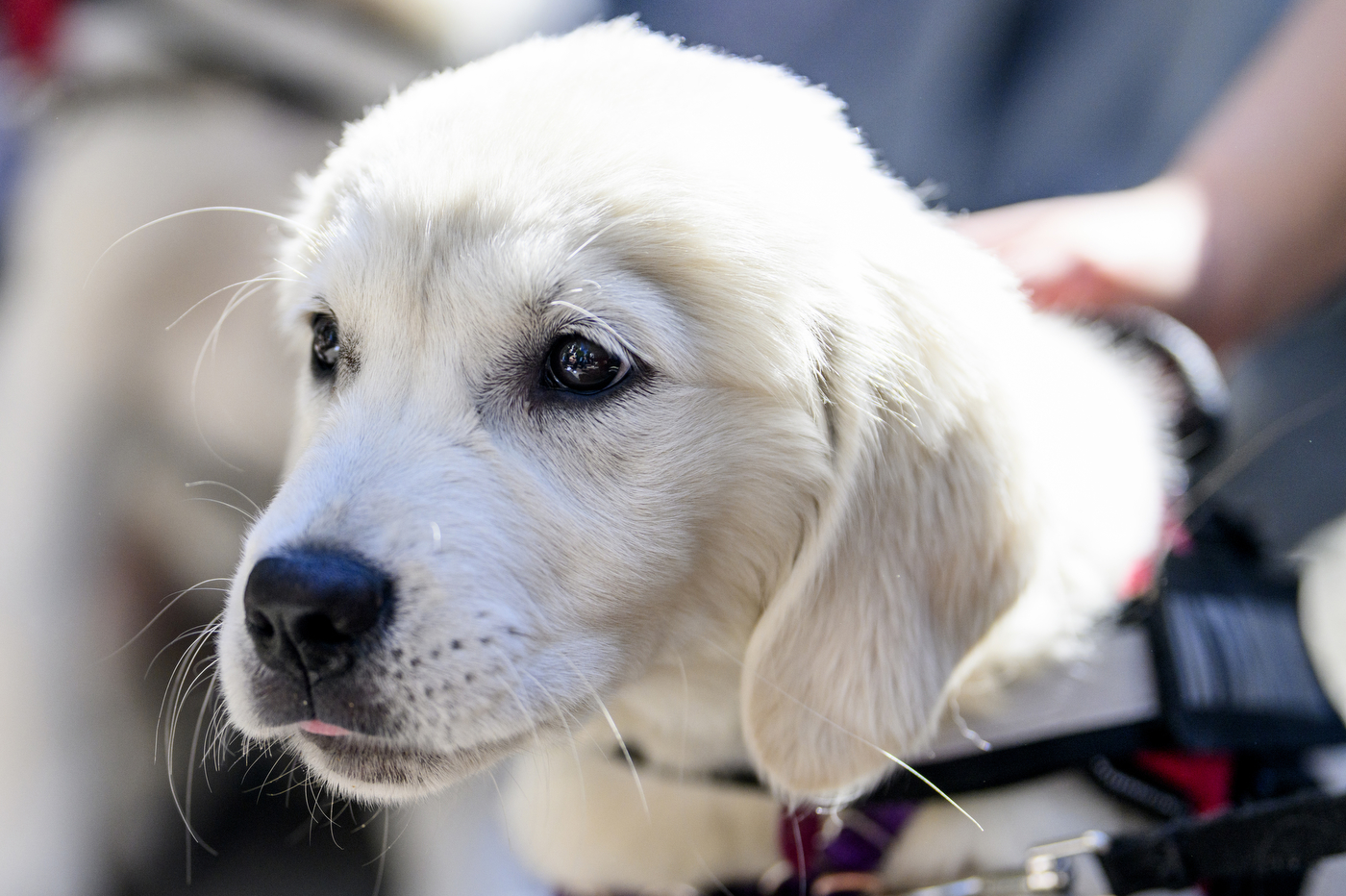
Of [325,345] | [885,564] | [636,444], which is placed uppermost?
[325,345]

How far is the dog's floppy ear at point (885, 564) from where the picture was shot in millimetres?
1193

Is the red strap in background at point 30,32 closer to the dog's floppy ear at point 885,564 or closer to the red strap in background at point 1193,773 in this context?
the dog's floppy ear at point 885,564

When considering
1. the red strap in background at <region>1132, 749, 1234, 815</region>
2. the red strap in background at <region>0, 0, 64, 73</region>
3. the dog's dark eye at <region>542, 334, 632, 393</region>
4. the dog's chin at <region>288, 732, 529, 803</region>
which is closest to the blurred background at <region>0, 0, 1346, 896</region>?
the red strap in background at <region>0, 0, 64, 73</region>

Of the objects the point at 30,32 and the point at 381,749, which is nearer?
the point at 381,749

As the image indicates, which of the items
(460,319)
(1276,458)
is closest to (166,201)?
(460,319)

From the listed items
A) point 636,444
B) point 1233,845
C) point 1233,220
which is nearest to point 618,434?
point 636,444

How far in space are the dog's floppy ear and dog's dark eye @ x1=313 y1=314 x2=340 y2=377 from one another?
68cm

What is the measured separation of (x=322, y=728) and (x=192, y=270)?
995 millimetres

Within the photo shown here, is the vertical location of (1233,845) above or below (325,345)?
below

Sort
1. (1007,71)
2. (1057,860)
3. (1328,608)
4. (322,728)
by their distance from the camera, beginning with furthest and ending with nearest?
1. (1328,608)
2. (1007,71)
3. (1057,860)
4. (322,728)

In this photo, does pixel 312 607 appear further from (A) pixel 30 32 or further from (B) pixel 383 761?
(A) pixel 30 32

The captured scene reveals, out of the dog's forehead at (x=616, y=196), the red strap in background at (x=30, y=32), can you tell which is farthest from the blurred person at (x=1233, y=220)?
the red strap in background at (x=30, y=32)

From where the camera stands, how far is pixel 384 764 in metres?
1.04

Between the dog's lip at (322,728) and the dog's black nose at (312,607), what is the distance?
0.23 feet
